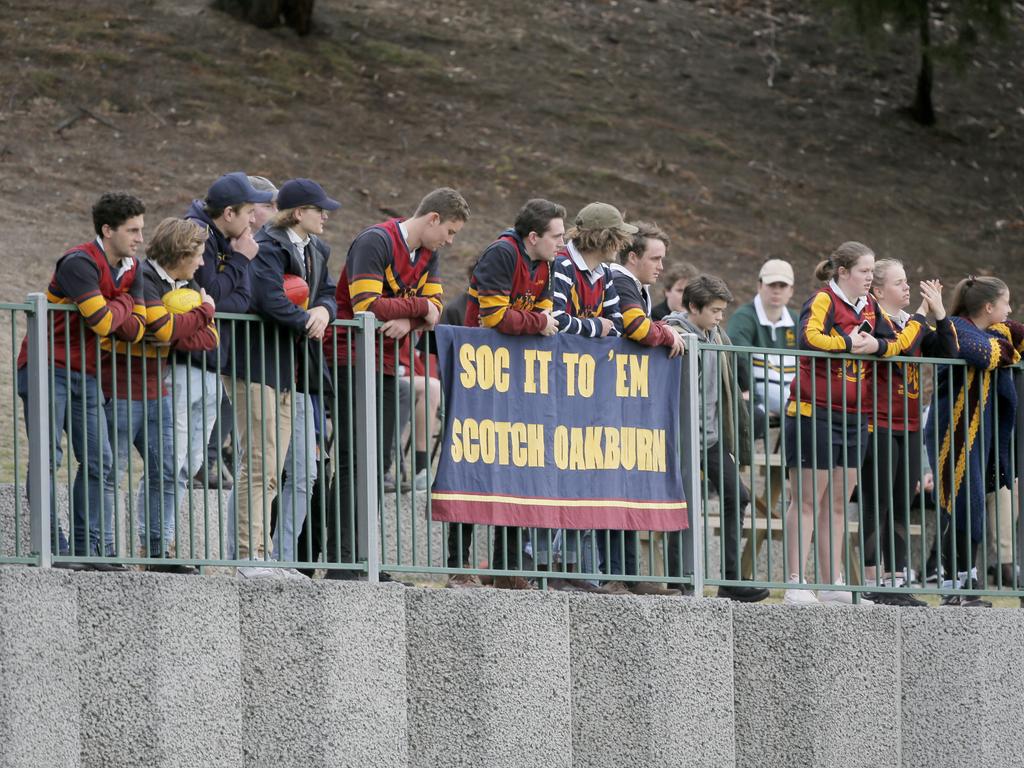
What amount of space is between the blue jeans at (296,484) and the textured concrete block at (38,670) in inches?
50.5

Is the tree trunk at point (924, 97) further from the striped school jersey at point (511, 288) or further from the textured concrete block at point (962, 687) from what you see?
the striped school jersey at point (511, 288)

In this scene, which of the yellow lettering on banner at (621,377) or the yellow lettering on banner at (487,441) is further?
the yellow lettering on banner at (621,377)

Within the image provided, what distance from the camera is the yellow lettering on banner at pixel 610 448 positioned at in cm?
952

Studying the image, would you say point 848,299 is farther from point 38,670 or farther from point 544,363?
point 38,670

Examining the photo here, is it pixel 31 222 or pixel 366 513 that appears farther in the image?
pixel 31 222

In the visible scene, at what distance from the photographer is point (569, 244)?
9.69 metres

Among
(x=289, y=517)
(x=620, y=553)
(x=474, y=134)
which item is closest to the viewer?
(x=289, y=517)

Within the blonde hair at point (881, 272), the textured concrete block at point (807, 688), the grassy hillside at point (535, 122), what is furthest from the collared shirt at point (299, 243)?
the grassy hillside at point (535, 122)

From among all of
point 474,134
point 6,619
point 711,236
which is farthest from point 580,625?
point 474,134

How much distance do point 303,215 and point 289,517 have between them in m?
1.54

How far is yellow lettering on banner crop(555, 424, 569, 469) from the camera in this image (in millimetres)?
9375

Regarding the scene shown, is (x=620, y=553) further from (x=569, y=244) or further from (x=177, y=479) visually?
(x=177, y=479)

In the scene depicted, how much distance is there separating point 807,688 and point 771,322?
10.6 ft

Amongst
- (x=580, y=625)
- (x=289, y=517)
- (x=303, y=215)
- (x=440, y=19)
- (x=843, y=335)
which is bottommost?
(x=580, y=625)
